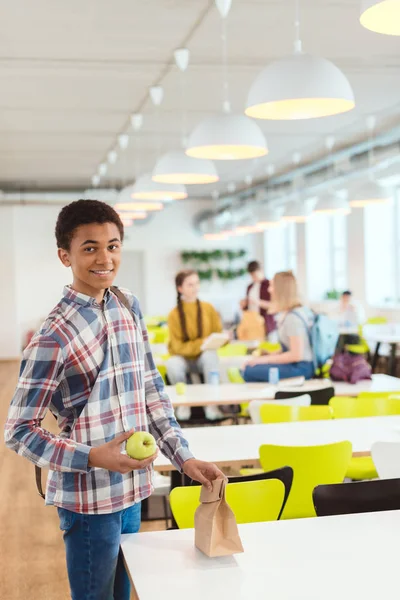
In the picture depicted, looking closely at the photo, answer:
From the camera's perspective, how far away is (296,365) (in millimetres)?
6391

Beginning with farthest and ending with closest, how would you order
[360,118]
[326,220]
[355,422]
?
[326,220] → [360,118] → [355,422]

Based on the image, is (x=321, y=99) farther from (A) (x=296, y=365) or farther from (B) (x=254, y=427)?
(A) (x=296, y=365)

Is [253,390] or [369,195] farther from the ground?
[369,195]

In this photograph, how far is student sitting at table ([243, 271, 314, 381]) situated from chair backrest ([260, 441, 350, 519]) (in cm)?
257

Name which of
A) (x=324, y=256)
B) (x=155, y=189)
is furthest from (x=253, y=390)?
(x=324, y=256)

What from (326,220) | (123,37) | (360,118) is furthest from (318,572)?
(326,220)

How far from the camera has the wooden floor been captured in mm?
4430

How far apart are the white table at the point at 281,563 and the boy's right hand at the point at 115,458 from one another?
0.30 metres

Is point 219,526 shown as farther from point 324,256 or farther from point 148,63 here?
point 324,256

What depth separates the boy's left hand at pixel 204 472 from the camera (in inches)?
88.0

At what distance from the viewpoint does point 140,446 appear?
80.9 inches

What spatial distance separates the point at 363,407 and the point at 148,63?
13.5 ft

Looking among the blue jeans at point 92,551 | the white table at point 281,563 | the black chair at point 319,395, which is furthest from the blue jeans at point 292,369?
the blue jeans at point 92,551

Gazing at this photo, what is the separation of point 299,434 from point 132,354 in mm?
2207
